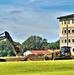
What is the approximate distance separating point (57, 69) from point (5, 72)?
19.1 ft

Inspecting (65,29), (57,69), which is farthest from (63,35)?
(57,69)

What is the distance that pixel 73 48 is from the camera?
109m

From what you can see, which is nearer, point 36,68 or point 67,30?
point 36,68

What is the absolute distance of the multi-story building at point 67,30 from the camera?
110 metres

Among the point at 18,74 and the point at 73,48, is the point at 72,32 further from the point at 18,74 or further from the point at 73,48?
the point at 18,74

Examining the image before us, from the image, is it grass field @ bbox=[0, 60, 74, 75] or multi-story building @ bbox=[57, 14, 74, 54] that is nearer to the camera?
grass field @ bbox=[0, 60, 74, 75]

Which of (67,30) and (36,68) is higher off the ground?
(67,30)

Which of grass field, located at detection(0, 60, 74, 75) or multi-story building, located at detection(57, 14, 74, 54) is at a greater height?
multi-story building, located at detection(57, 14, 74, 54)

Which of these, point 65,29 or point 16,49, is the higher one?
point 65,29

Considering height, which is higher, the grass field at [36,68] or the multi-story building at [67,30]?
the multi-story building at [67,30]

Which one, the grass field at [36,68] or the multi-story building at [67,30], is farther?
the multi-story building at [67,30]

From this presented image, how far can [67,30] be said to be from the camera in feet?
364

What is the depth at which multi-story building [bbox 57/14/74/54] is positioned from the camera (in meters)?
110

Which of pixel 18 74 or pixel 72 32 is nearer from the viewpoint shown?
pixel 18 74
